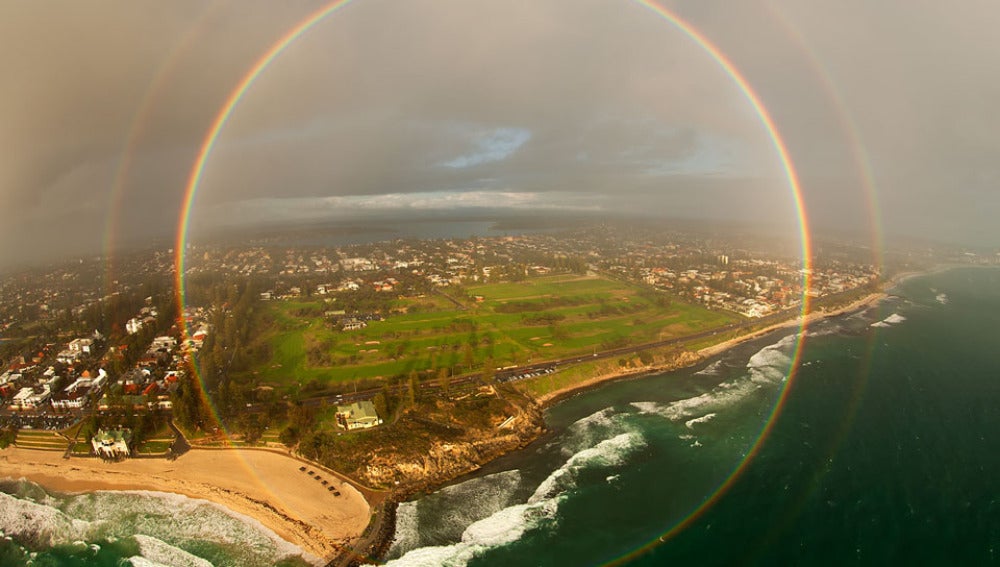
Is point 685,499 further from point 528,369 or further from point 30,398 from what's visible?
point 30,398

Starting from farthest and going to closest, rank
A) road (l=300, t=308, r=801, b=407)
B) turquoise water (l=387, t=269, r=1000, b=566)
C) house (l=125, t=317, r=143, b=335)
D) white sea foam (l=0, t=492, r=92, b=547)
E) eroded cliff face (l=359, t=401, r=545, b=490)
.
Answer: house (l=125, t=317, r=143, b=335) → road (l=300, t=308, r=801, b=407) → eroded cliff face (l=359, t=401, r=545, b=490) → white sea foam (l=0, t=492, r=92, b=547) → turquoise water (l=387, t=269, r=1000, b=566)

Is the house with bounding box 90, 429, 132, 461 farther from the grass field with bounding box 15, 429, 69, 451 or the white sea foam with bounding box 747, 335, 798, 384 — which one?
the white sea foam with bounding box 747, 335, 798, 384

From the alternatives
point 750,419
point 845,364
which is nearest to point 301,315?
point 750,419

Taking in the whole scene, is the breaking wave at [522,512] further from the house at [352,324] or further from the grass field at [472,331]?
the house at [352,324]

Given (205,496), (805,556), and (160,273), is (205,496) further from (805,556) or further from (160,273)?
(160,273)

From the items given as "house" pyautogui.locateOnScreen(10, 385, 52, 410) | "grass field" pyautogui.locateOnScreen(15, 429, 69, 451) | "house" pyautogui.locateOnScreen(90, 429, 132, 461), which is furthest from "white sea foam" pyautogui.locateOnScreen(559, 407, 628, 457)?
"house" pyautogui.locateOnScreen(10, 385, 52, 410)

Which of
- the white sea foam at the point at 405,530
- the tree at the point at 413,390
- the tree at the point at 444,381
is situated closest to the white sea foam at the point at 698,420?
the tree at the point at 444,381

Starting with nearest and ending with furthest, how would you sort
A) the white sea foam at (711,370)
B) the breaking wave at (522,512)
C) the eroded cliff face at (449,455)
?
the breaking wave at (522,512), the eroded cliff face at (449,455), the white sea foam at (711,370)
